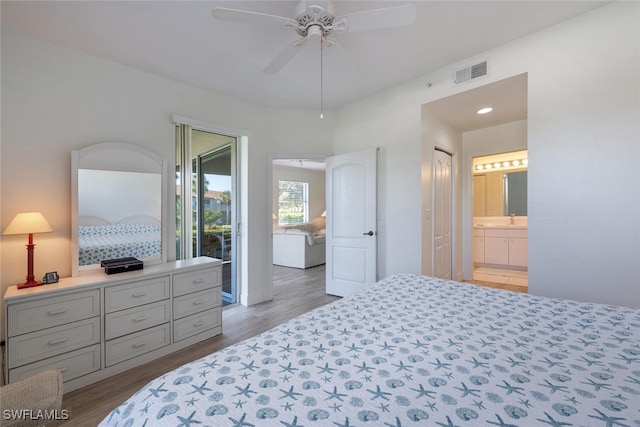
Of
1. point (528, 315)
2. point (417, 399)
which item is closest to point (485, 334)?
point (528, 315)

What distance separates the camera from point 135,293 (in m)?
2.26

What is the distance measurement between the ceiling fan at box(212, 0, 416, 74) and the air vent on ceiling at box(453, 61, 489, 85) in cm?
142

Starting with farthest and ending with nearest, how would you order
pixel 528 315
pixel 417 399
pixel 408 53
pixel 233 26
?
1. pixel 408 53
2. pixel 233 26
3. pixel 528 315
4. pixel 417 399

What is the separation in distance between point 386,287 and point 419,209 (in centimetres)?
153

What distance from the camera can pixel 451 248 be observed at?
13.4 ft

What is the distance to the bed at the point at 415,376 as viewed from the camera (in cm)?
74

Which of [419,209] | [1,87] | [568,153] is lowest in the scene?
[419,209]

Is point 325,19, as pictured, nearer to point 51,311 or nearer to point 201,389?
point 201,389

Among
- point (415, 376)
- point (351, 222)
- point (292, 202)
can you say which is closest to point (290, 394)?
point (415, 376)

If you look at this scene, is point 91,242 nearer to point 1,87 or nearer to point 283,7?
point 1,87

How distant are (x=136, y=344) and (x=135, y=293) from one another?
0.41 meters

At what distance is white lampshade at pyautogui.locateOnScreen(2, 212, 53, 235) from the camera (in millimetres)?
1893

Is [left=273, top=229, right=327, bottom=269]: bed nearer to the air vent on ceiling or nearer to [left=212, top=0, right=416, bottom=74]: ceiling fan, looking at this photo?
the air vent on ceiling

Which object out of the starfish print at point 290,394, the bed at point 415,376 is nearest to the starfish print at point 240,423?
the bed at point 415,376
